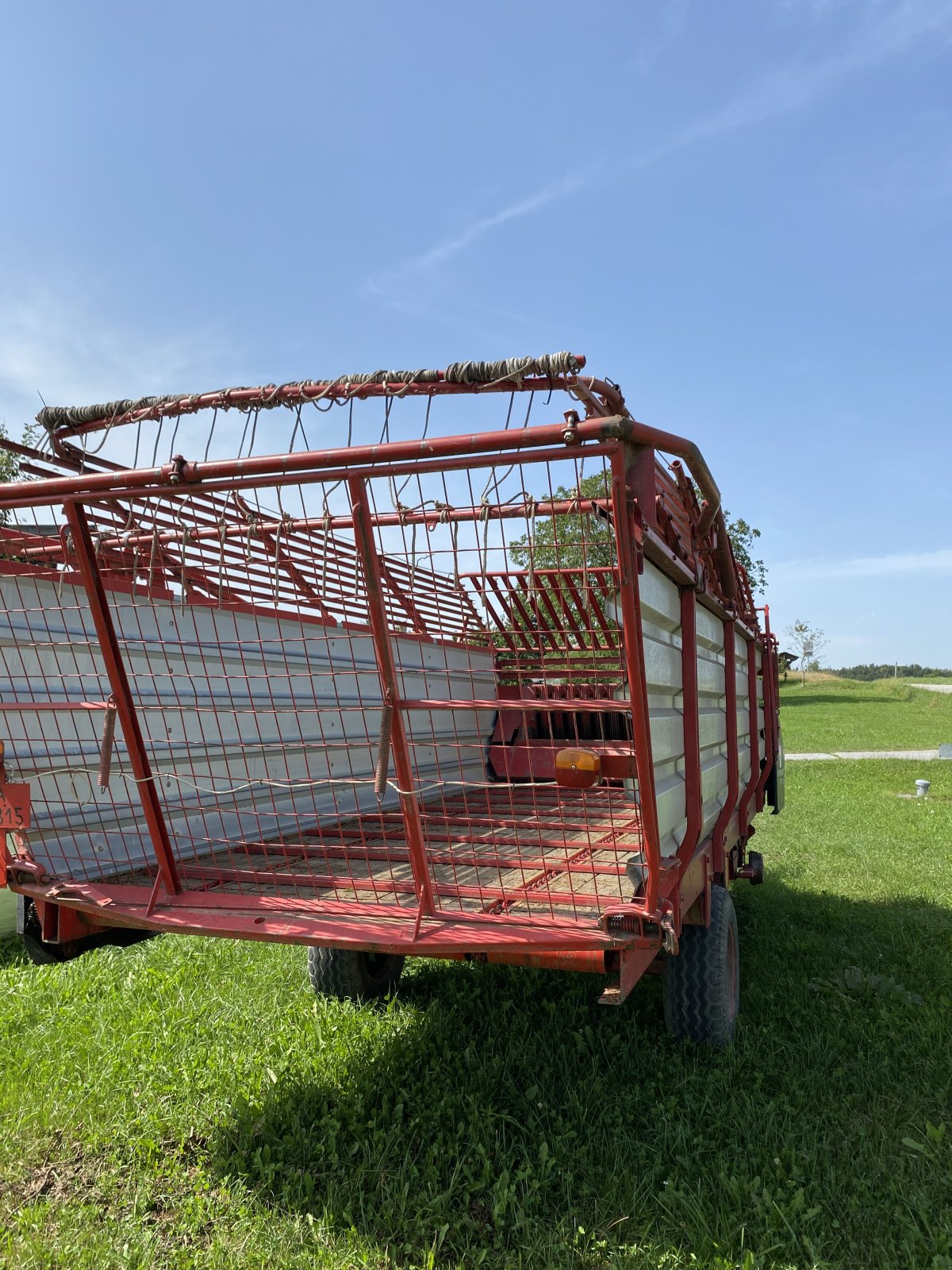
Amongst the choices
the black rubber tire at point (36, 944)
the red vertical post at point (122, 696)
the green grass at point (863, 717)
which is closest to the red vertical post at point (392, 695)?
the red vertical post at point (122, 696)

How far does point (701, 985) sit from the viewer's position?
350 centimetres

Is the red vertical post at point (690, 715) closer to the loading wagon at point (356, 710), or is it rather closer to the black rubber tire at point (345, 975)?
the loading wagon at point (356, 710)

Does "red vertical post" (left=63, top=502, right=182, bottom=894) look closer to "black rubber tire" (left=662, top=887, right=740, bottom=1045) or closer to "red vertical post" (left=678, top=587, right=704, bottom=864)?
"red vertical post" (left=678, top=587, right=704, bottom=864)

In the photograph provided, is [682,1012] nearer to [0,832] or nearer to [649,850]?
[649,850]

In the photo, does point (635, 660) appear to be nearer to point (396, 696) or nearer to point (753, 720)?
point (396, 696)

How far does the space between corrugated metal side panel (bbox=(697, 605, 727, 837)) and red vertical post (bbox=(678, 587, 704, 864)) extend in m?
0.23

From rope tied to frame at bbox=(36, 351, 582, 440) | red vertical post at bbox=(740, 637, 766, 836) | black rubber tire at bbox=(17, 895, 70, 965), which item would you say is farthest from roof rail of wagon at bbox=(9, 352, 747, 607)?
red vertical post at bbox=(740, 637, 766, 836)

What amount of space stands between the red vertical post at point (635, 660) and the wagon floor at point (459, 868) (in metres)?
0.09

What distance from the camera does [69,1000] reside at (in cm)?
427

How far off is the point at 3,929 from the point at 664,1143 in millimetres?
3921

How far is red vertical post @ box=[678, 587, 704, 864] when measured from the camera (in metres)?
3.11

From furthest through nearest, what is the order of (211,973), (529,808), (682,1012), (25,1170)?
(529,808) → (211,973) → (682,1012) → (25,1170)

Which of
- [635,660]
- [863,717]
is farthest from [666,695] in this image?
[863,717]

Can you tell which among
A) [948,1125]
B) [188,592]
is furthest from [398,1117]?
[188,592]
